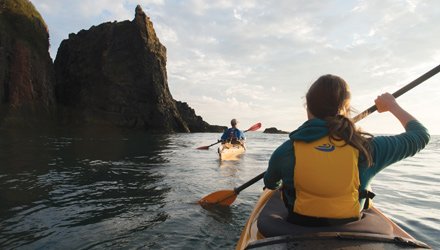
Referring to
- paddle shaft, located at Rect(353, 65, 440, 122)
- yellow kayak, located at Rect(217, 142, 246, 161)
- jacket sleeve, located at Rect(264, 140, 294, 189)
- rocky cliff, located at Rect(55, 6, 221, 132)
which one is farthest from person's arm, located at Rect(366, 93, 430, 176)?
rocky cliff, located at Rect(55, 6, 221, 132)

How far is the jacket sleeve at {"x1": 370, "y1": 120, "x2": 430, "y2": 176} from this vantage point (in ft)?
8.77

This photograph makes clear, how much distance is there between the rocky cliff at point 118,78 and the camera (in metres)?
46.5

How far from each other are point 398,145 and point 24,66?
1607 inches

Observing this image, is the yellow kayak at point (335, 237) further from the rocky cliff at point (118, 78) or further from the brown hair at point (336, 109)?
the rocky cliff at point (118, 78)

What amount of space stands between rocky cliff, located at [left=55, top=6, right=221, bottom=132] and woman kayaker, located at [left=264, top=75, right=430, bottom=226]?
44305mm

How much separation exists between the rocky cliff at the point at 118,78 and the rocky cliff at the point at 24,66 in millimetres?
5297

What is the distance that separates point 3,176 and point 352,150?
30.1ft

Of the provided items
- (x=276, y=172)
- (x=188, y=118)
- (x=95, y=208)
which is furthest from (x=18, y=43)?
(x=276, y=172)

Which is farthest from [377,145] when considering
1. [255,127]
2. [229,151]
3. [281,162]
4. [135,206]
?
[255,127]

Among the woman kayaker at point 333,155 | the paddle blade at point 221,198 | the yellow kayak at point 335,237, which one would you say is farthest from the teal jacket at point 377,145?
the paddle blade at point 221,198

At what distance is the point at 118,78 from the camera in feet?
158

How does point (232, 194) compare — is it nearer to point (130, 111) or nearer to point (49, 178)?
point (49, 178)

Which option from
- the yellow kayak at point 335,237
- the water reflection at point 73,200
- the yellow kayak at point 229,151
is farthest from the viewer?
the yellow kayak at point 229,151

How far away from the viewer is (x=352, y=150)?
257 centimetres
